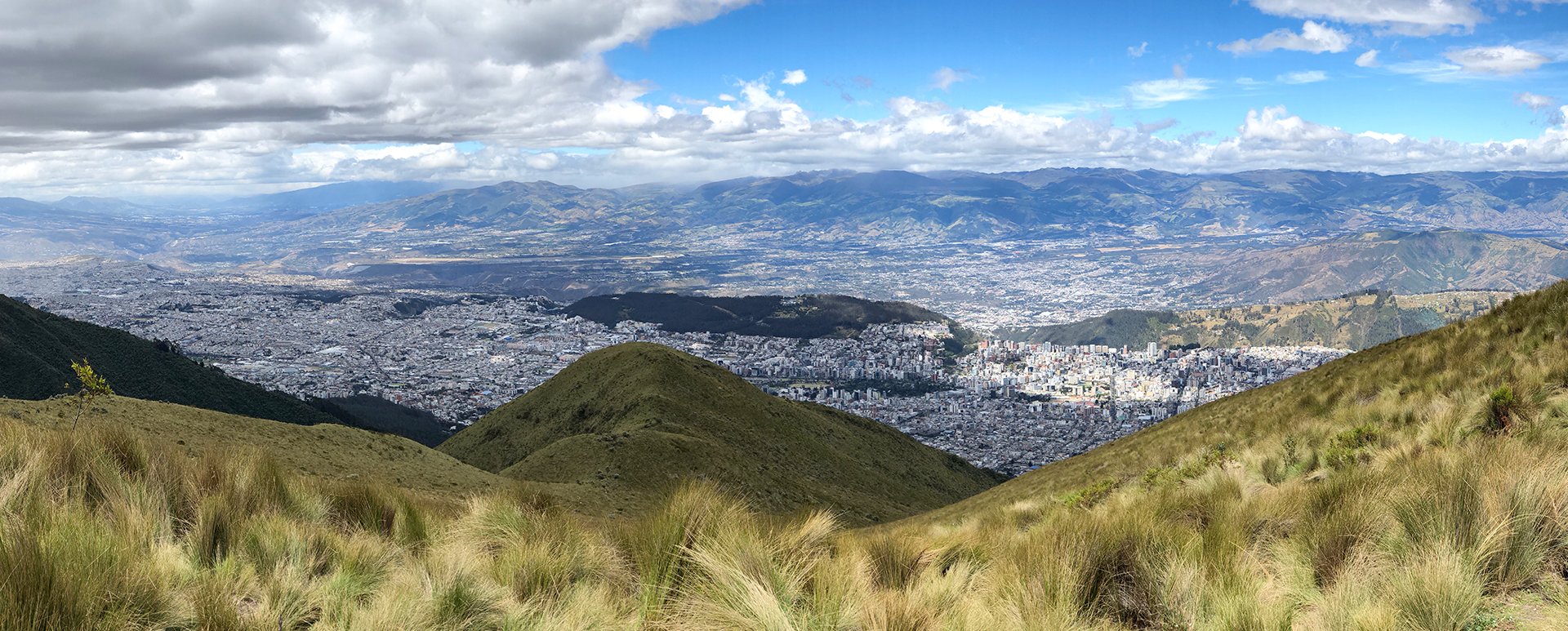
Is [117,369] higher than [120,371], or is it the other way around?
[117,369]

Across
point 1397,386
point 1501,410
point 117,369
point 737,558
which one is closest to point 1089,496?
point 1397,386

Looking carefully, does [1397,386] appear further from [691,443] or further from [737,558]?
[691,443]

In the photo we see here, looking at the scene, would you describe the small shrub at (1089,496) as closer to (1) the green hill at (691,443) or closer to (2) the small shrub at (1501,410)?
(2) the small shrub at (1501,410)

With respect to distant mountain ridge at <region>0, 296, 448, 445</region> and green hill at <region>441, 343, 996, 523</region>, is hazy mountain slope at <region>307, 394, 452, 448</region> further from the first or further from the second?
green hill at <region>441, 343, 996, 523</region>

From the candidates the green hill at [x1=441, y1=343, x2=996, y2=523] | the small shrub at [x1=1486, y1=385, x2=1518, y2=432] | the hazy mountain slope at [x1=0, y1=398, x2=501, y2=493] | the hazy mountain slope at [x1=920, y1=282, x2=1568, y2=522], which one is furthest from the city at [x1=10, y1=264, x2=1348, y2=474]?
the small shrub at [x1=1486, y1=385, x2=1518, y2=432]

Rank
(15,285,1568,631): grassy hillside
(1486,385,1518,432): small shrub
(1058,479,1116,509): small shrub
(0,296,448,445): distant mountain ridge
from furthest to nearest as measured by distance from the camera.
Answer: (0,296,448,445): distant mountain ridge, (1058,479,1116,509): small shrub, (1486,385,1518,432): small shrub, (15,285,1568,631): grassy hillside

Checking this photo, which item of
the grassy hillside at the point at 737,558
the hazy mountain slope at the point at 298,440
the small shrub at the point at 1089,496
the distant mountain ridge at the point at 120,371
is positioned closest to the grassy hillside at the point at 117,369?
the distant mountain ridge at the point at 120,371

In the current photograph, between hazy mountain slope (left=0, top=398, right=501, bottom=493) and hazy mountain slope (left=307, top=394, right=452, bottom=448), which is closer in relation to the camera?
hazy mountain slope (left=0, top=398, right=501, bottom=493)

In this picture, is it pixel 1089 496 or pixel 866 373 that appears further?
pixel 866 373
